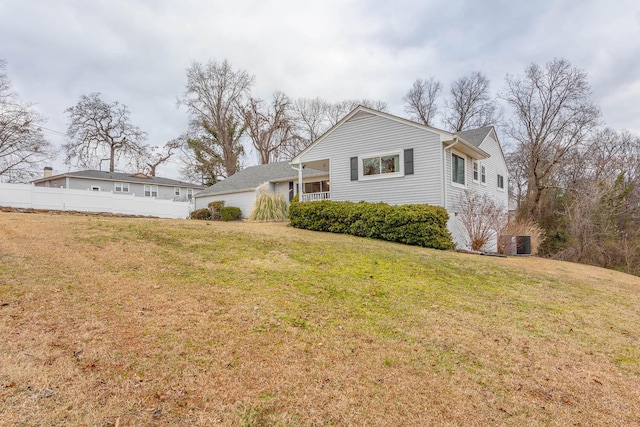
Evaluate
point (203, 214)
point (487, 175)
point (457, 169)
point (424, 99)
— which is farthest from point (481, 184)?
point (424, 99)

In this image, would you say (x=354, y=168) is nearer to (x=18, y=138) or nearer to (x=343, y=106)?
(x=343, y=106)

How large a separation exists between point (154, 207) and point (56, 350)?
18581mm

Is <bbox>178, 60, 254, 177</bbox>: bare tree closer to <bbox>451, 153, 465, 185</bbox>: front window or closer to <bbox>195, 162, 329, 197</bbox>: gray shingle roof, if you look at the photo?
<bbox>195, 162, 329, 197</bbox>: gray shingle roof

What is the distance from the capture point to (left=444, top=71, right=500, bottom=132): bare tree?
2866cm

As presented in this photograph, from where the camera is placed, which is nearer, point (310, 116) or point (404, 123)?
point (404, 123)

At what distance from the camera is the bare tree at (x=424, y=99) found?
31.6 m

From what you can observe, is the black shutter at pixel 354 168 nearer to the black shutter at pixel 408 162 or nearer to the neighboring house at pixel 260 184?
the black shutter at pixel 408 162

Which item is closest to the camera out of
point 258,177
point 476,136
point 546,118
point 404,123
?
point 404,123

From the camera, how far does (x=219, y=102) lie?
1232 inches

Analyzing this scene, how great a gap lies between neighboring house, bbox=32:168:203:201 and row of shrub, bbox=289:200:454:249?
23964 mm

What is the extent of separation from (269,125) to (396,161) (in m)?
22.8

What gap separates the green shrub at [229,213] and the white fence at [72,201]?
12.2 ft

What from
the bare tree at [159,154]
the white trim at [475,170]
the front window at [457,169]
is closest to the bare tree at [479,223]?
the front window at [457,169]

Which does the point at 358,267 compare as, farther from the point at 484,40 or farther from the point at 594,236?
the point at 594,236
